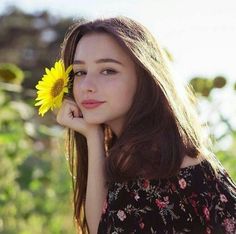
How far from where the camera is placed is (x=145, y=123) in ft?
8.63

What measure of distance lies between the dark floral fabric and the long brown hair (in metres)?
0.04

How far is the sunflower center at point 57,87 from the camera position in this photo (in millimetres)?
2762

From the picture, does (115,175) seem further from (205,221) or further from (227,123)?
(227,123)

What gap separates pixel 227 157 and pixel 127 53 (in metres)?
1.66

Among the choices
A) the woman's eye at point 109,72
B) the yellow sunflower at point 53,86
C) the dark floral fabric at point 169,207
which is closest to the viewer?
the dark floral fabric at point 169,207

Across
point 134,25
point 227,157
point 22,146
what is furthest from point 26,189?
point 134,25

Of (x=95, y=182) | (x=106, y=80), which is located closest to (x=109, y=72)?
(x=106, y=80)

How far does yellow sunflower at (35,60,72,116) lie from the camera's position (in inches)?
108

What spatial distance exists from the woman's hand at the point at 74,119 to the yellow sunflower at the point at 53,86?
0.09 feet

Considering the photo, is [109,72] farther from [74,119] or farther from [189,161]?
[189,161]

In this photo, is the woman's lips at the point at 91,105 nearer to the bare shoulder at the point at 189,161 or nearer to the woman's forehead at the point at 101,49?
the woman's forehead at the point at 101,49

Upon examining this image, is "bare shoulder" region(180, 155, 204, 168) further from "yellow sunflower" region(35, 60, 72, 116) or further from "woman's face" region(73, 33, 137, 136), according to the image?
"yellow sunflower" region(35, 60, 72, 116)

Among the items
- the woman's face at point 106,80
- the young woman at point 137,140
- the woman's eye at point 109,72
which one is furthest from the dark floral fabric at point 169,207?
the woman's eye at point 109,72

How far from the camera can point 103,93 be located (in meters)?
2.59
